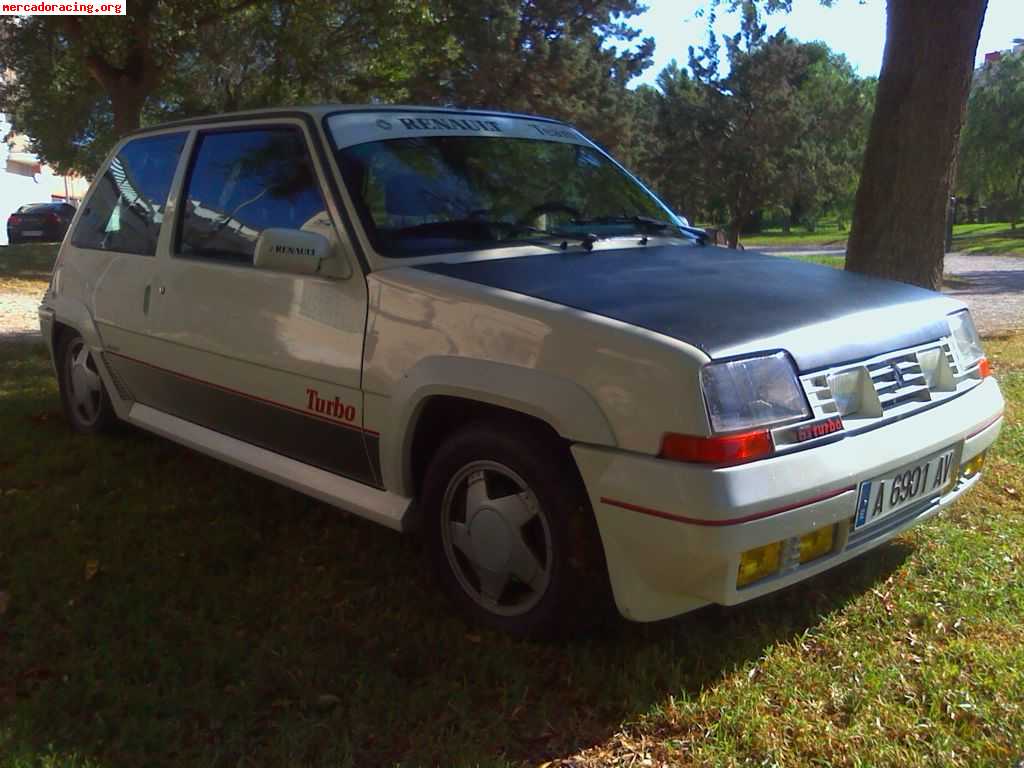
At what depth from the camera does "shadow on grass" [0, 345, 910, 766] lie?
2.57m

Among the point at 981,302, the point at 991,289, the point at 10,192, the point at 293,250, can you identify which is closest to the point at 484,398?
the point at 293,250

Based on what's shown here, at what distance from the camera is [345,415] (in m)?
3.37

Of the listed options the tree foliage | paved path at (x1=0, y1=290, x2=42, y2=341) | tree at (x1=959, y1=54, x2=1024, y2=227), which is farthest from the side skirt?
tree at (x1=959, y1=54, x2=1024, y2=227)

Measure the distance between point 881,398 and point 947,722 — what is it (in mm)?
942

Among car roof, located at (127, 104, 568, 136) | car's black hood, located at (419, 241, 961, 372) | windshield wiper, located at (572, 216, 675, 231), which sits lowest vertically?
car's black hood, located at (419, 241, 961, 372)

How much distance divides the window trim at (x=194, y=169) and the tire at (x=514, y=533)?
113 cm

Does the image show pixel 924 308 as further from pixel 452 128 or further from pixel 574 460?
pixel 452 128

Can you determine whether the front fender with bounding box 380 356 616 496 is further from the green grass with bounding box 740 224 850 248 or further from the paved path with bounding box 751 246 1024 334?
the green grass with bounding box 740 224 850 248

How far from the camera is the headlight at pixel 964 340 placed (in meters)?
3.32

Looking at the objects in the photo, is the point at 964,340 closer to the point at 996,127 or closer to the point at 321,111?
the point at 321,111

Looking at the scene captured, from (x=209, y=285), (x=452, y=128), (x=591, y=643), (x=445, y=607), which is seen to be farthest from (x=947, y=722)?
(x=209, y=285)

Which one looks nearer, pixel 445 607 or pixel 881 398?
pixel 881 398

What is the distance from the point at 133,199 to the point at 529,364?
2.97 m

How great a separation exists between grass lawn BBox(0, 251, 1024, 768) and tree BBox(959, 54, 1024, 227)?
1859 inches
